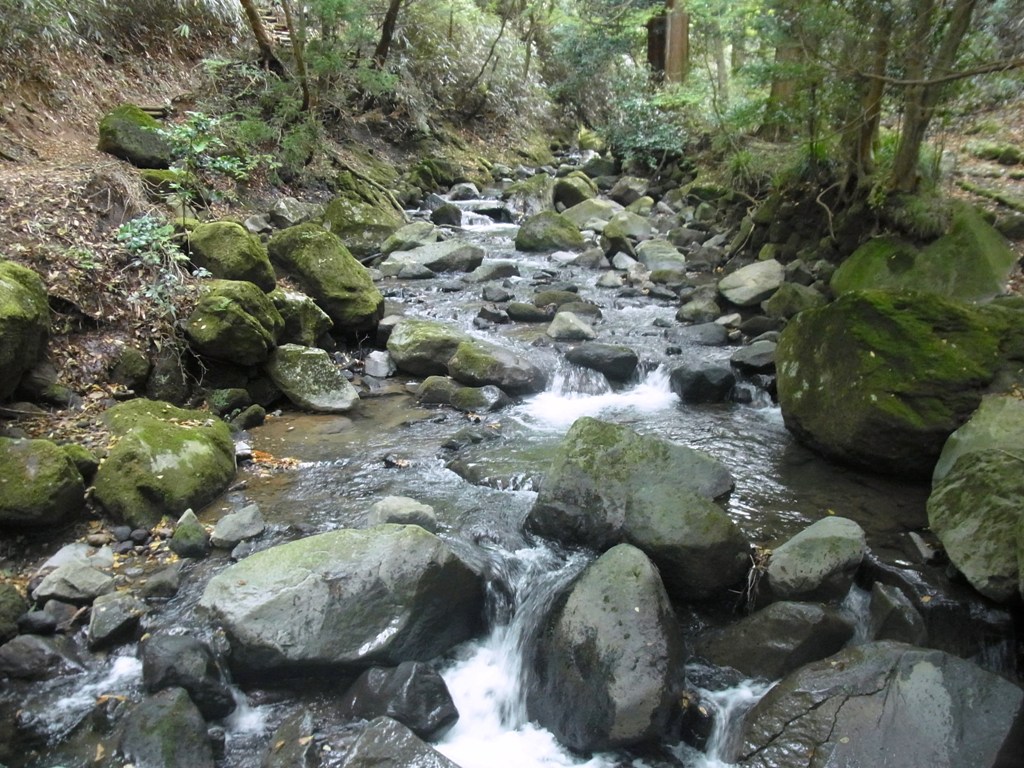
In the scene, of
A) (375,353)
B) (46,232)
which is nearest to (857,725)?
(375,353)

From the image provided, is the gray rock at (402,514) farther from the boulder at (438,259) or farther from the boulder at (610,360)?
the boulder at (438,259)

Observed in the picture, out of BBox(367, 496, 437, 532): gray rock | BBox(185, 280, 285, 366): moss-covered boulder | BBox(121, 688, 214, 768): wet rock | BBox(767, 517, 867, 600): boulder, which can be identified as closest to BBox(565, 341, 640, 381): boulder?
BBox(185, 280, 285, 366): moss-covered boulder

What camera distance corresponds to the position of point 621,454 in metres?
4.70

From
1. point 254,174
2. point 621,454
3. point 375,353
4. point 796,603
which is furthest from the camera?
point 254,174

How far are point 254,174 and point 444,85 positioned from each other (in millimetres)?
9148

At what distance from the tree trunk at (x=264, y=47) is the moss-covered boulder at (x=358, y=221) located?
2.25 metres

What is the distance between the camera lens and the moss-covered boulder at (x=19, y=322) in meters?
4.82

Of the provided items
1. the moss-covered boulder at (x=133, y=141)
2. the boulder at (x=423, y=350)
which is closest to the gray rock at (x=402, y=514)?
the boulder at (x=423, y=350)

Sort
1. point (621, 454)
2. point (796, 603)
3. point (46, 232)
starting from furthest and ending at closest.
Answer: point (46, 232)
point (621, 454)
point (796, 603)

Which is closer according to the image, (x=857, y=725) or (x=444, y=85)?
(x=857, y=725)

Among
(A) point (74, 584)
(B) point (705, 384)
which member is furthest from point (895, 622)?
(A) point (74, 584)

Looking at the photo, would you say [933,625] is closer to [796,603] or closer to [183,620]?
[796,603]

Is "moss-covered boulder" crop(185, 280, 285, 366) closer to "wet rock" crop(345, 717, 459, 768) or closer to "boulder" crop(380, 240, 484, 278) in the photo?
"wet rock" crop(345, 717, 459, 768)

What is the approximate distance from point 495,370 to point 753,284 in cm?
416
